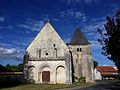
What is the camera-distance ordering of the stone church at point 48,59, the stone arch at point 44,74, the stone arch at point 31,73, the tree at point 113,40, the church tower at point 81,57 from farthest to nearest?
1. the church tower at point 81,57
2. the stone arch at point 44,74
3. the stone arch at point 31,73
4. the stone church at point 48,59
5. the tree at point 113,40

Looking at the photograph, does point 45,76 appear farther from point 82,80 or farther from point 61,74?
point 82,80

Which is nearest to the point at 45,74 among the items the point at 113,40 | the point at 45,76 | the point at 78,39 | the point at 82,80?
the point at 45,76

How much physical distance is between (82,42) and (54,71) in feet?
34.9

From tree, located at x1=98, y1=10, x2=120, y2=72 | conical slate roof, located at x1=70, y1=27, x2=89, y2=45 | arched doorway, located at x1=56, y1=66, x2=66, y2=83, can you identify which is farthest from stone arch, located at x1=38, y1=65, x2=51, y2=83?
tree, located at x1=98, y1=10, x2=120, y2=72

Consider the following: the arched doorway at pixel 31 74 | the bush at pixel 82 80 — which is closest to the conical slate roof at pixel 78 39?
the bush at pixel 82 80

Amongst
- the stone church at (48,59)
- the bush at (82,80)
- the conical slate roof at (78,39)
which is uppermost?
the conical slate roof at (78,39)

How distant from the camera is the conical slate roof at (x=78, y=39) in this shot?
4991 centimetres

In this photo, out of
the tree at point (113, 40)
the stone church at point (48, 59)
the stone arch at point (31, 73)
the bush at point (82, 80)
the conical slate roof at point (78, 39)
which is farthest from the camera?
the conical slate roof at point (78, 39)

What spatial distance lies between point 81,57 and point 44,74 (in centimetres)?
1011

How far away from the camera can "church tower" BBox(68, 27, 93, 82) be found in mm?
48344

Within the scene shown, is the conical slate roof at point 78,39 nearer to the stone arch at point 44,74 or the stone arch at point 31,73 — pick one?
the stone arch at point 44,74

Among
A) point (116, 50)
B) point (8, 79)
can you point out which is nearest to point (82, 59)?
point (8, 79)

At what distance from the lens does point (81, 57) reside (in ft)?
163

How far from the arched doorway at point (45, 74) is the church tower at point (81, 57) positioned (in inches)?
285
